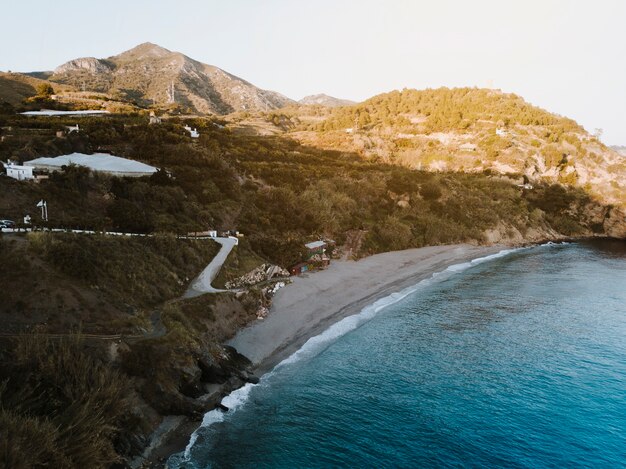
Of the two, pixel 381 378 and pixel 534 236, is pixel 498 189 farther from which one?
pixel 381 378

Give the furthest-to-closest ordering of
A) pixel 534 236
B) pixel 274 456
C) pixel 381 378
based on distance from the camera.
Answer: pixel 534 236
pixel 381 378
pixel 274 456

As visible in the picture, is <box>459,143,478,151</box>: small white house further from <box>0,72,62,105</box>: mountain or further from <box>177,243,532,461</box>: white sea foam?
<box>0,72,62,105</box>: mountain

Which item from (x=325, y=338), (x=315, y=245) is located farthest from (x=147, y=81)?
(x=325, y=338)

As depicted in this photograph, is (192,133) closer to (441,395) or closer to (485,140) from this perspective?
(441,395)

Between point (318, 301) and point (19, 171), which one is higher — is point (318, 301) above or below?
below

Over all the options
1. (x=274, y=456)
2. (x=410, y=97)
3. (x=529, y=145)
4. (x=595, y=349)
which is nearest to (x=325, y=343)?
(x=274, y=456)

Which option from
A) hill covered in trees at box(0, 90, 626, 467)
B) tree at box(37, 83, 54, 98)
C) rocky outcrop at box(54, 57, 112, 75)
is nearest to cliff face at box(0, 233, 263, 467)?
hill covered in trees at box(0, 90, 626, 467)

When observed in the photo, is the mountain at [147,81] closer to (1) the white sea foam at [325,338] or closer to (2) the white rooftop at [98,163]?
(2) the white rooftop at [98,163]
